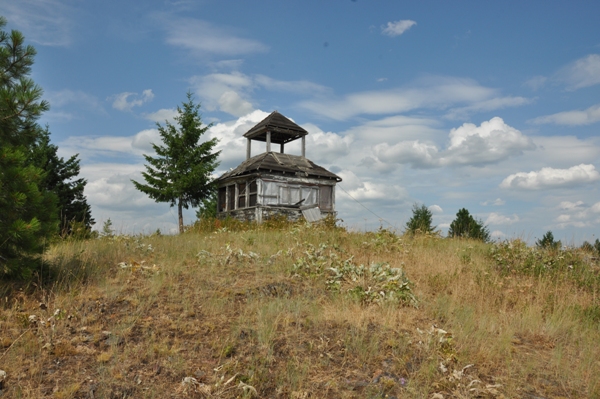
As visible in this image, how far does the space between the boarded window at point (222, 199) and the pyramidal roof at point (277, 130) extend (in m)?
3.65

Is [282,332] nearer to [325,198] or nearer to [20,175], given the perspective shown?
[20,175]

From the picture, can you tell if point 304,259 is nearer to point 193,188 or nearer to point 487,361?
point 487,361

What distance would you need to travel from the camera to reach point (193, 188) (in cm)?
2611

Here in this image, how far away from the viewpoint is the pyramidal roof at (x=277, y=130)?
79.8ft

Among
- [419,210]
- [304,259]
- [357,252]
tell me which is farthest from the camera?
[419,210]

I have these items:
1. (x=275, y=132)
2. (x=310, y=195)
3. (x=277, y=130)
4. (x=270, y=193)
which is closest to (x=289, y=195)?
(x=270, y=193)

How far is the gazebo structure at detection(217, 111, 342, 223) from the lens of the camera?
23.0 m

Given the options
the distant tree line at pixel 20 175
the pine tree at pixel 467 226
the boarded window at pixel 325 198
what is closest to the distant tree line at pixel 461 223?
the pine tree at pixel 467 226

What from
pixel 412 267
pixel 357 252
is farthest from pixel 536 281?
pixel 357 252

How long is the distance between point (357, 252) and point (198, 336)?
5191mm

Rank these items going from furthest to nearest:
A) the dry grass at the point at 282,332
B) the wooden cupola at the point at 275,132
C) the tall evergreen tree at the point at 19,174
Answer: the wooden cupola at the point at 275,132
the tall evergreen tree at the point at 19,174
the dry grass at the point at 282,332

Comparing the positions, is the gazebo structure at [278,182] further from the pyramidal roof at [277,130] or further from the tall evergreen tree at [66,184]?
the tall evergreen tree at [66,184]

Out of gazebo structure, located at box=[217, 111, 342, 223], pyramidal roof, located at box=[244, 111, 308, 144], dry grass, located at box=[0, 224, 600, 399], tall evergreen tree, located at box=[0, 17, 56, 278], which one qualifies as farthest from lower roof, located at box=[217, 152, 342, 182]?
tall evergreen tree, located at box=[0, 17, 56, 278]

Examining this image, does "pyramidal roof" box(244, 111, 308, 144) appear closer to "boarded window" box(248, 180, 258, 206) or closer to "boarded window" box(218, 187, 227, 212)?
"boarded window" box(248, 180, 258, 206)
